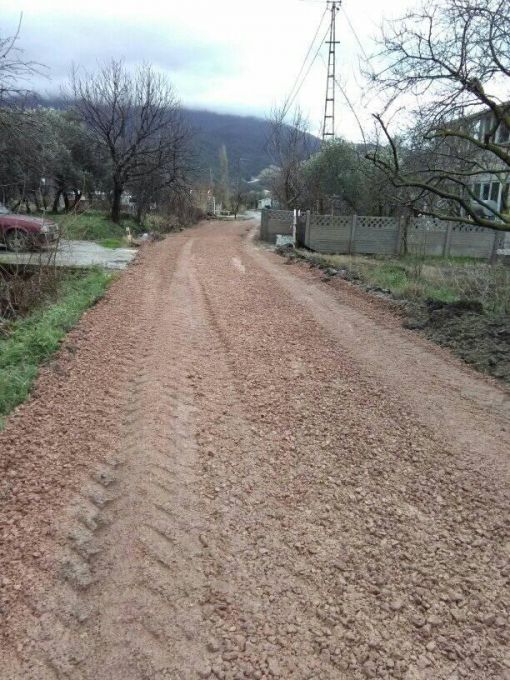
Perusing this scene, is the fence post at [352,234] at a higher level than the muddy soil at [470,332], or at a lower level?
higher

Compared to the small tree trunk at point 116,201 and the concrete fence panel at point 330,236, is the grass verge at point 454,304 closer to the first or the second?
the concrete fence panel at point 330,236

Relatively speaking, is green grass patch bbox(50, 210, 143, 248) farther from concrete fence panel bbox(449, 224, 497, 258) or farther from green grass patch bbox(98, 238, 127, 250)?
concrete fence panel bbox(449, 224, 497, 258)

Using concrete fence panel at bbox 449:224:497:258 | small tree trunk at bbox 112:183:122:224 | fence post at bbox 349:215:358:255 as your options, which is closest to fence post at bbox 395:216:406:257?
fence post at bbox 349:215:358:255

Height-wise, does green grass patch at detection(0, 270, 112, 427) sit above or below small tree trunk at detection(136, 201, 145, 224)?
below

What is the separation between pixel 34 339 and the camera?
5852 millimetres

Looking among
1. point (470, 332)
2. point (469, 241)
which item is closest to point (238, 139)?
point (469, 241)

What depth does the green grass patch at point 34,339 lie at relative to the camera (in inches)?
→ 181

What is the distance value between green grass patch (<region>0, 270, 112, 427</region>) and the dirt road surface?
7.6 inches

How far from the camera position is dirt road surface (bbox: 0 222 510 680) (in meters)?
2.10

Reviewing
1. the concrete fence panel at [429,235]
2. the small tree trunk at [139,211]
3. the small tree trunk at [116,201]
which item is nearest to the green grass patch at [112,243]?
the small tree trunk at [116,201]

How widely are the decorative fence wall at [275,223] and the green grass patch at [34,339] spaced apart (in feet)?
44.7

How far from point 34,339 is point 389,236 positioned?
1534 centimetres

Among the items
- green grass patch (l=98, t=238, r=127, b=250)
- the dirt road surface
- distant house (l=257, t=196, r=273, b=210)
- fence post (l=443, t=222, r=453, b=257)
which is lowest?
the dirt road surface

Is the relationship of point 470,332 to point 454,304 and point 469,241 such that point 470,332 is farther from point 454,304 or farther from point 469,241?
point 469,241
